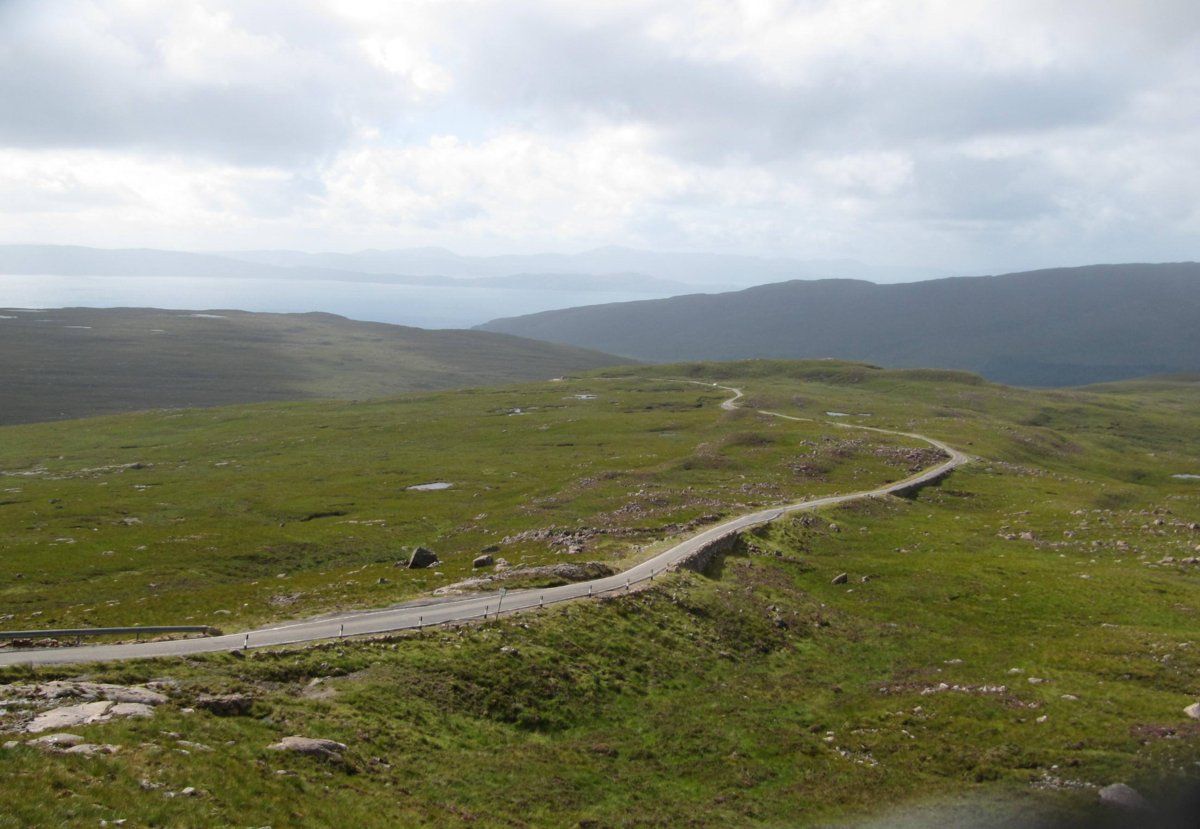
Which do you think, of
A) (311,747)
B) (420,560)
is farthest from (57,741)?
(420,560)

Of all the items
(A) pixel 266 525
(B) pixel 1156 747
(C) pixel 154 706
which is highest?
(C) pixel 154 706

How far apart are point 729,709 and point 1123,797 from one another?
15571 millimetres

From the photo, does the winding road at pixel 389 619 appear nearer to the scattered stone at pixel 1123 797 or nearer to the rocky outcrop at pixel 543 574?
the rocky outcrop at pixel 543 574

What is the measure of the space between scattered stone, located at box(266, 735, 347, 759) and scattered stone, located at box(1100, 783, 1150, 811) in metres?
28.3

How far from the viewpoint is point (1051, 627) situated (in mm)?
45656

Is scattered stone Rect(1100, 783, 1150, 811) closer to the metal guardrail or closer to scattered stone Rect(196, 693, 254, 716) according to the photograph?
scattered stone Rect(196, 693, 254, 716)

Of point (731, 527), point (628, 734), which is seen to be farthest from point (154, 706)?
point (731, 527)

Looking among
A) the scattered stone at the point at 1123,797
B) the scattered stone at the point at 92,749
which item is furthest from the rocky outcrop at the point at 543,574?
the scattered stone at the point at 1123,797

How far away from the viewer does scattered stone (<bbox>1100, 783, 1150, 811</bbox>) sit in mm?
27000

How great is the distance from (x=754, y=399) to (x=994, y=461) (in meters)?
74.8

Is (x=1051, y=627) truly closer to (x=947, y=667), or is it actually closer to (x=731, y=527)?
(x=947, y=667)

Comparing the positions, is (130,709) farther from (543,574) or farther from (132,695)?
(543,574)

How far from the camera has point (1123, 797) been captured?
27.3 meters

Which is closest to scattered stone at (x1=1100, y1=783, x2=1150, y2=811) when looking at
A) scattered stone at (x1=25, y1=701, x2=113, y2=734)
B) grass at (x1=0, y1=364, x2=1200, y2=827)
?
grass at (x1=0, y1=364, x2=1200, y2=827)
